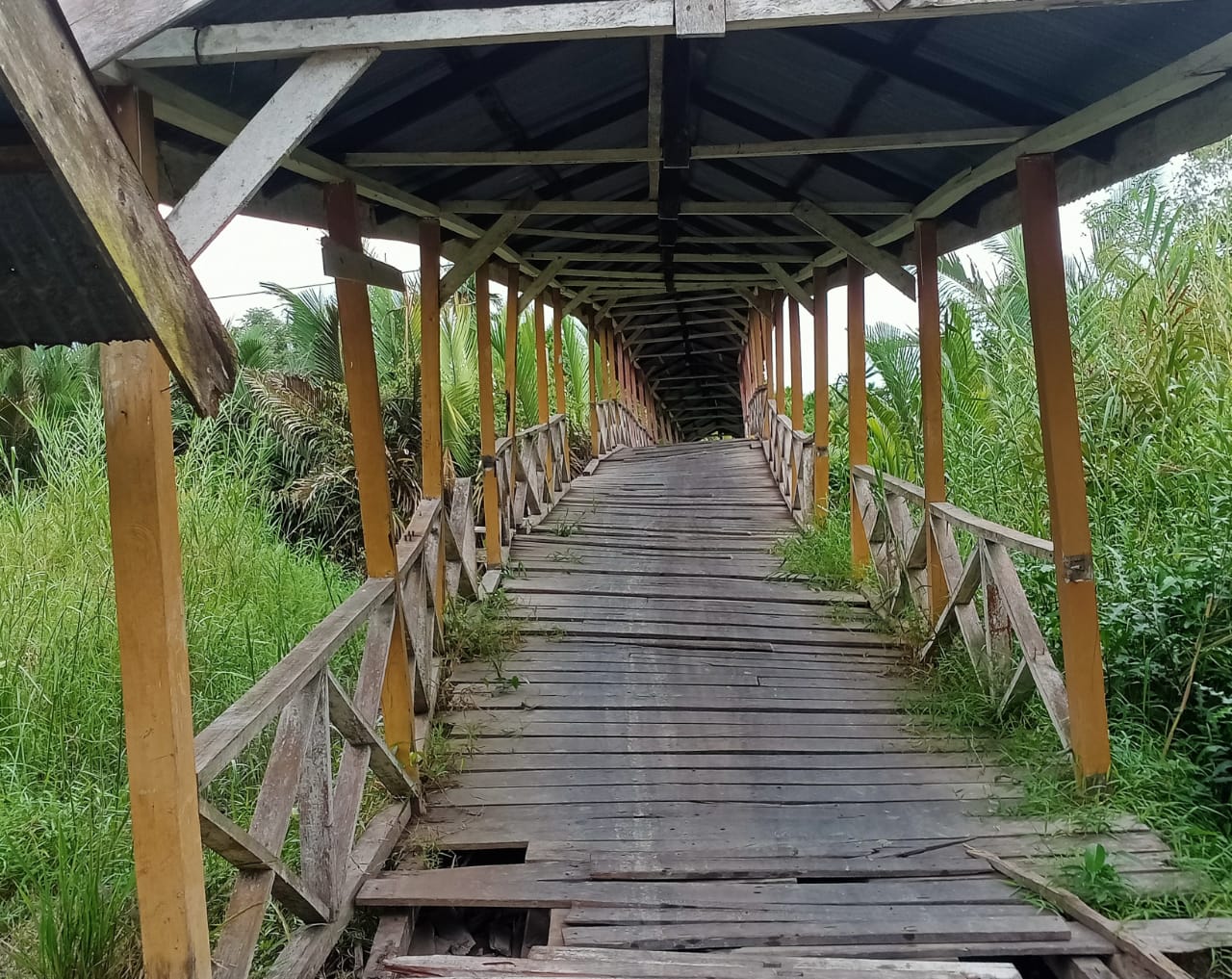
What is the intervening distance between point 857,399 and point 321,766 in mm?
4496

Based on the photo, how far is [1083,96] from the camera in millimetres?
2910

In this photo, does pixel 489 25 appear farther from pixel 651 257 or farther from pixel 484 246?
pixel 651 257

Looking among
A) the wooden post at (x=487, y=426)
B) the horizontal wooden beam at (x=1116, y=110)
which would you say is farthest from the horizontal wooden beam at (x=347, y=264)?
the wooden post at (x=487, y=426)

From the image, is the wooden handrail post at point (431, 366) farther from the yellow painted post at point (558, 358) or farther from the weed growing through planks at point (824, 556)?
the yellow painted post at point (558, 358)

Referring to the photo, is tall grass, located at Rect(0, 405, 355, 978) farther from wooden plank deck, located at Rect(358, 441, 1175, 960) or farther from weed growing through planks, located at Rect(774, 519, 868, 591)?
weed growing through planks, located at Rect(774, 519, 868, 591)

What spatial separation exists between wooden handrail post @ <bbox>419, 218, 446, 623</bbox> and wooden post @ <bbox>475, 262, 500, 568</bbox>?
1.35 m

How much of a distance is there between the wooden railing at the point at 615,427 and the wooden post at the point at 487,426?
19.1 feet

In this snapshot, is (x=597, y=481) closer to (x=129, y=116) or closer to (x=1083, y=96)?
(x=1083, y=96)

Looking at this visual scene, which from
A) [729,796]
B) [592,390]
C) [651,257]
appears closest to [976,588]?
[729,796]

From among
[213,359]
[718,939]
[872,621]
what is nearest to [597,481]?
[872,621]

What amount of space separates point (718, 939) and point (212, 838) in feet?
4.78

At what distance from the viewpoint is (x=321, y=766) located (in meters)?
2.61

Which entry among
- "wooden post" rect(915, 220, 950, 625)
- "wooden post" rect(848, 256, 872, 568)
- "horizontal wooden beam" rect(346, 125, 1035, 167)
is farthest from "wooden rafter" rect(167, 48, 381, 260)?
"wooden post" rect(848, 256, 872, 568)

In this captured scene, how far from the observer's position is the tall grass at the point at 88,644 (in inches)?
103
